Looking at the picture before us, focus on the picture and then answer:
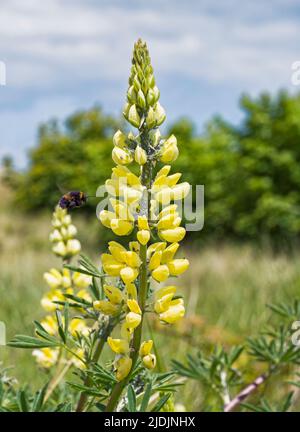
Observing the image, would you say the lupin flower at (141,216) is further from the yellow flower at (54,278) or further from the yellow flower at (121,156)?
the yellow flower at (54,278)

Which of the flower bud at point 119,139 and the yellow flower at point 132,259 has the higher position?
the flower bud at point 119,139

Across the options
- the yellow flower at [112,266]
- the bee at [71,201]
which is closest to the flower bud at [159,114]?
the yellow flower at [112,266]

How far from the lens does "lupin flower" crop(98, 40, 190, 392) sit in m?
1.28

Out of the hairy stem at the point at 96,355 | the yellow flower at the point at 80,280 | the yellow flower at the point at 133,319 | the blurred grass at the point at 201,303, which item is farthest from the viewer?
the blurred grass at the point at 201,303

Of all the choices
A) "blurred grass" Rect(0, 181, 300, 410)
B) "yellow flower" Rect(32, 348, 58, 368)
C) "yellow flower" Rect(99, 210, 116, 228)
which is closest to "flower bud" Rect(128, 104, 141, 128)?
"yellow flower" Rect(99, 210, 116, 228)

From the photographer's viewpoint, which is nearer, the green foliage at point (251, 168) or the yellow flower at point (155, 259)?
the yellow flower at point (155, 259)

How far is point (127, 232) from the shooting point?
4.36 ft

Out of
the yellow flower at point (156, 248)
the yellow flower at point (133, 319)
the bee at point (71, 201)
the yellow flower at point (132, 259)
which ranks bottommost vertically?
the yellow flower at point (133, 319)

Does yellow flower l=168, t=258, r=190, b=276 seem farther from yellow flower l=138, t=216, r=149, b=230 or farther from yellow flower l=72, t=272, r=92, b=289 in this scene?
yellow flower l=72, t=272, r=92, b=289

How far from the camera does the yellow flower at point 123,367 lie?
4.16 feet

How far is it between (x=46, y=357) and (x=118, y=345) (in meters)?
0.87

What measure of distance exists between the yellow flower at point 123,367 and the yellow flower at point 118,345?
2cm
